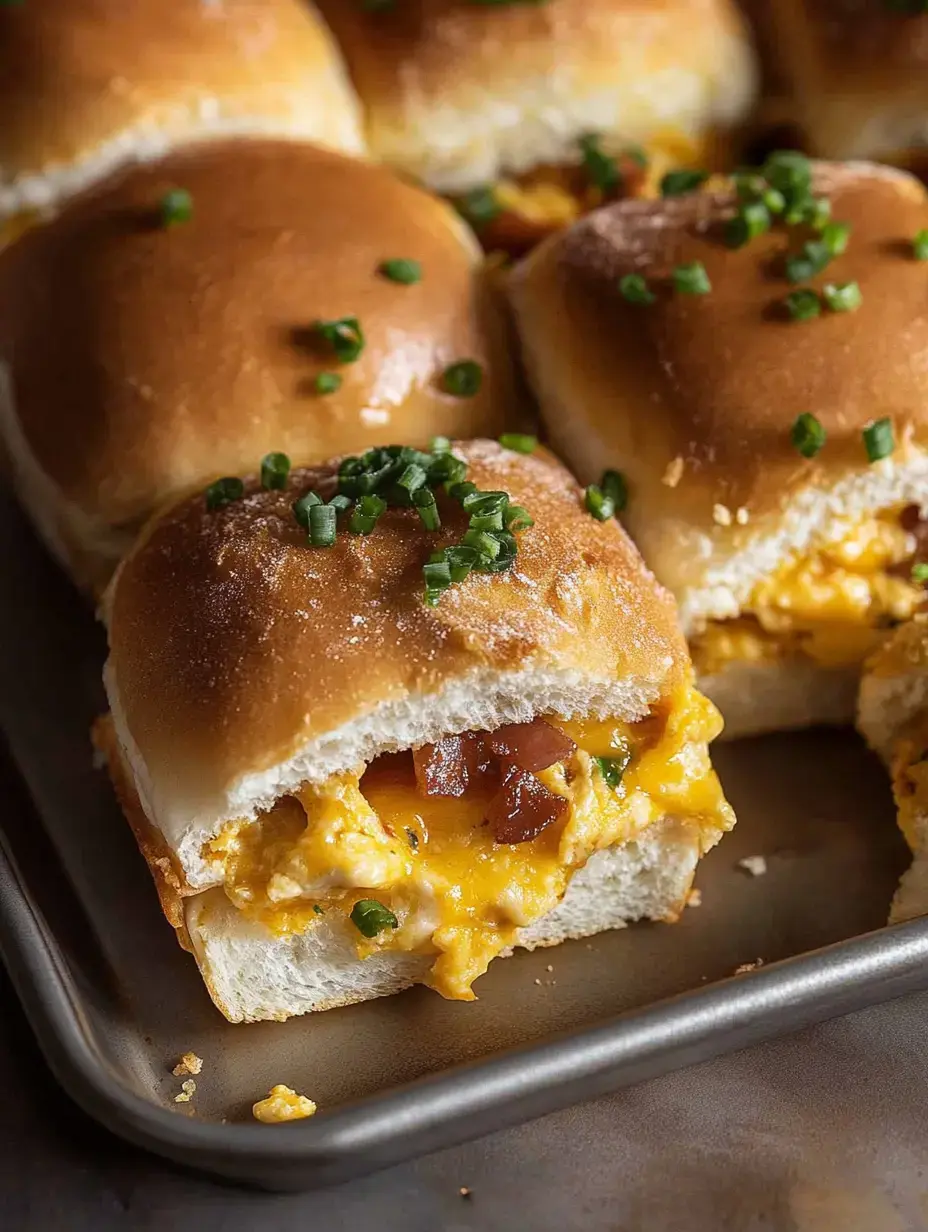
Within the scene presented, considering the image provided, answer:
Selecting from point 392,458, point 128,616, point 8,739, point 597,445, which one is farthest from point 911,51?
point 8,739

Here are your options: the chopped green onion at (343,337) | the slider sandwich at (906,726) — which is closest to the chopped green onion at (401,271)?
the chopped green onion at (343,337)

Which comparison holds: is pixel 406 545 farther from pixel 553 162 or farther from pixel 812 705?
pixel 553 162

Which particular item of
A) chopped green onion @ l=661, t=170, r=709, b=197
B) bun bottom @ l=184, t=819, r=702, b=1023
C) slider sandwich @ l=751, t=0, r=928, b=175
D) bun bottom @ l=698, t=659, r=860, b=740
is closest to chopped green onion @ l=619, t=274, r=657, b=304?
chopped green onion @ l=661, t=170, r=709, b=197

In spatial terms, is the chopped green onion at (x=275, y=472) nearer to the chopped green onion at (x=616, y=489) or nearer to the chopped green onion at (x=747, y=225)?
the chopped green onion at (x=616, y=489)

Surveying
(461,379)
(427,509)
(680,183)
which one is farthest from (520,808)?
(680,183)

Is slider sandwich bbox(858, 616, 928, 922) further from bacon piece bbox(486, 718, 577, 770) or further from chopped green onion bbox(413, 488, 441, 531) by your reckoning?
chopped green onion bbox(413, 488, 441, 531)
